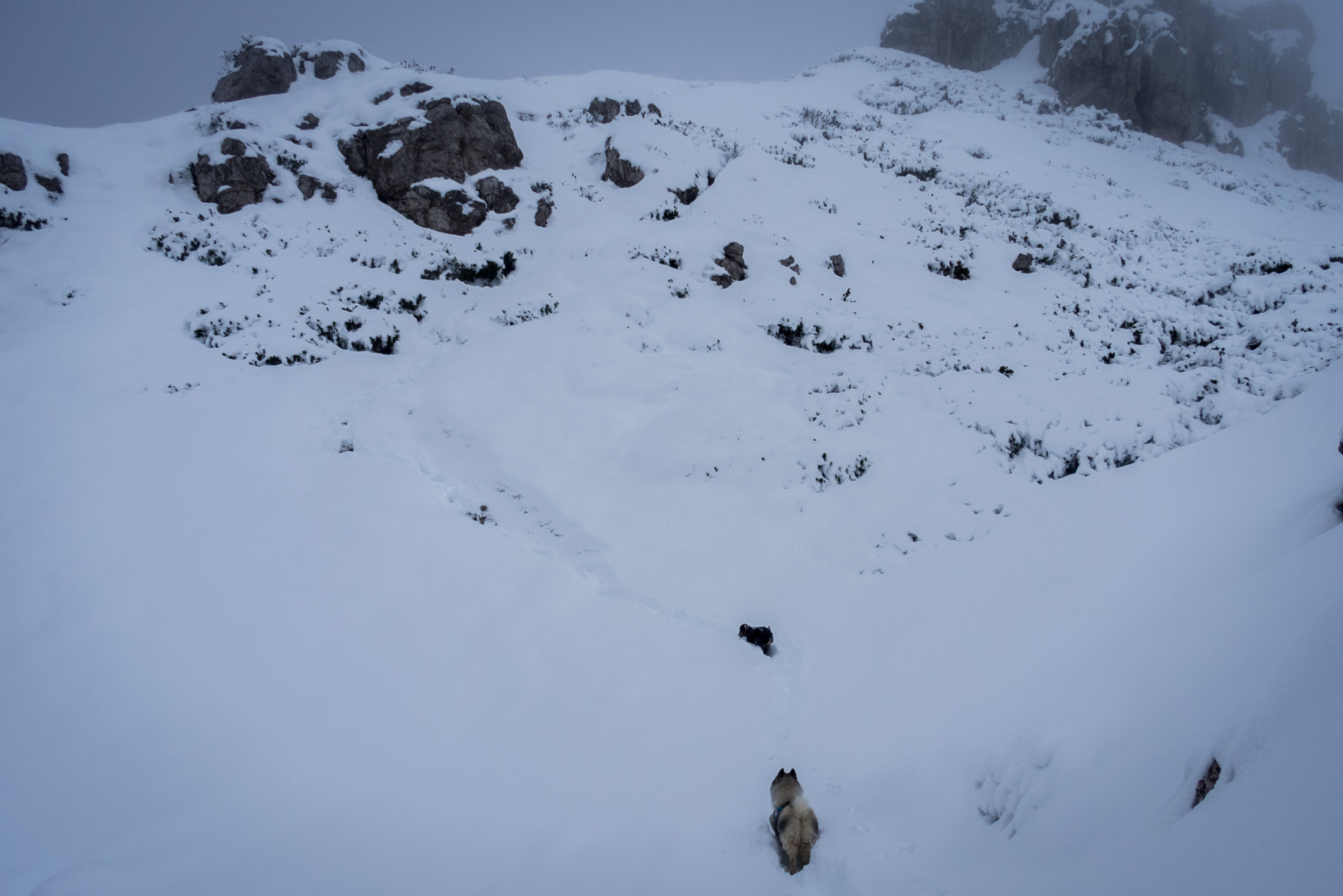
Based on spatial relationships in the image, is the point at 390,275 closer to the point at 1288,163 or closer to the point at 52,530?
the point at 52,530

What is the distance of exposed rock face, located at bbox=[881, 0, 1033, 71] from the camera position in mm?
38250

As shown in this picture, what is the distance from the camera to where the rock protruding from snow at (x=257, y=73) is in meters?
17.5

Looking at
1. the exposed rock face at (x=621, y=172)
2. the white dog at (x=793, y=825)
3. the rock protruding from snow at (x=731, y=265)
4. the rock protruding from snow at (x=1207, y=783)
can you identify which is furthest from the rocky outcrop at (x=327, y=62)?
the rock protruding from snow at (x=1207, y=783)

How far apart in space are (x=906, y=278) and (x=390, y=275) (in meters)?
12.3

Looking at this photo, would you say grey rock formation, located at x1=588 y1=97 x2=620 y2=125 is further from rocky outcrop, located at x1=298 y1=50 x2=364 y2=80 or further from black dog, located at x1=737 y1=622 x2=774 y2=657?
black dog, located at x1=737 y1=622 x2=774 y2=657

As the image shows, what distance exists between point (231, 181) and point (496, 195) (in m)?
6.72

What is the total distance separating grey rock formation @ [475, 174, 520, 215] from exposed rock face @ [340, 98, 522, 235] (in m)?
0.16

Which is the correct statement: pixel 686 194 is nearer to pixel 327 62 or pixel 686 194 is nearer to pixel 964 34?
pixel 327 62

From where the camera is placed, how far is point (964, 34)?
38969mm

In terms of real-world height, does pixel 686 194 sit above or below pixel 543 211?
above

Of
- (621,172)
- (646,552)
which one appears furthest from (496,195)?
(646,552)

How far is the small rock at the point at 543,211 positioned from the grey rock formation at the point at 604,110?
732 cm

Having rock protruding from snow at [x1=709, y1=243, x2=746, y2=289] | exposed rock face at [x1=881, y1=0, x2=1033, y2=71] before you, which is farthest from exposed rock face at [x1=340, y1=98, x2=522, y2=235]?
exposed rock face at [x1=881, y1=0, x2=1033, y2=71]

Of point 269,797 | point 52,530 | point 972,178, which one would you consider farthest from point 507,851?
point 972,178
